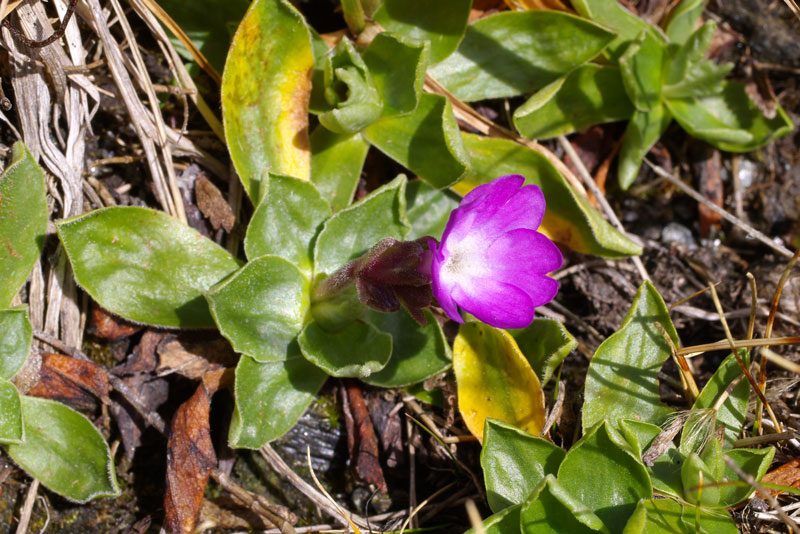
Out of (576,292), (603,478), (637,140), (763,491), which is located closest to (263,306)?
(603,478)

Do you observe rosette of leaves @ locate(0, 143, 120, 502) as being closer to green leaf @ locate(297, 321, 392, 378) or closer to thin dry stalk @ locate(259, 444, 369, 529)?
thin dry stalk @ locate(259, 444, 369, 529)

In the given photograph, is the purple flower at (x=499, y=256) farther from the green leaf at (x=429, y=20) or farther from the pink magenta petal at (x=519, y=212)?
the green leaf at (x=429, y=20)

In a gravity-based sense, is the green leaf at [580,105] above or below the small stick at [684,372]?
above

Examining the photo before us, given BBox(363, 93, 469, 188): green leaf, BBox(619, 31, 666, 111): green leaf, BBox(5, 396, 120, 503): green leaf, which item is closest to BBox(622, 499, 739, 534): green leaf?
BBox(363, 93, 469, 188): green leaf

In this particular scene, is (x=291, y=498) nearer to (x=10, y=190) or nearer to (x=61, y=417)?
(x=61, y=417)

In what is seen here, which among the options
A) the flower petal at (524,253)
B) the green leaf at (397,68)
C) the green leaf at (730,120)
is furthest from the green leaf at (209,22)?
the green leaf at (730,120)

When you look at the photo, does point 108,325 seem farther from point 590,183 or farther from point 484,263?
point 590,183

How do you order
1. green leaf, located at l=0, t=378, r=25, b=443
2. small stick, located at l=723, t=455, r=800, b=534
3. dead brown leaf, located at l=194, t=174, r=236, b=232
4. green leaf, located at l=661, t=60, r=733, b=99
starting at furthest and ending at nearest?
green leaf, located at l=661, t=60, r=733, b=99 → dead brown leaf, located at l=194, t=174, r=236, b=232 → green leaf, located at l=0, t=378, r=25, b=443 → small stick, located at l=723, t=455, r=800, b=534
